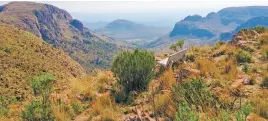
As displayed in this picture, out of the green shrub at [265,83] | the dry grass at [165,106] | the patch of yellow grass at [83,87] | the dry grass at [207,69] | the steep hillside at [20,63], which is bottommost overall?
the steep hillside at [20,63]

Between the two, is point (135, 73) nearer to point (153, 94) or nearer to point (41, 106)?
point (153, 94)

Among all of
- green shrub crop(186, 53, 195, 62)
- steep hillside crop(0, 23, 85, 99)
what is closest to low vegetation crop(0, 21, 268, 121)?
green shrub crop(186, 53, 195, 62)

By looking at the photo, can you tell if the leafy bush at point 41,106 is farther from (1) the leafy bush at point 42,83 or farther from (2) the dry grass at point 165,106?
(2) the dry grass at point 165,106

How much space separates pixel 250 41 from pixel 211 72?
590cm

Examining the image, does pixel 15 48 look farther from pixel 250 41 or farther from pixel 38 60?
pixel 250 41

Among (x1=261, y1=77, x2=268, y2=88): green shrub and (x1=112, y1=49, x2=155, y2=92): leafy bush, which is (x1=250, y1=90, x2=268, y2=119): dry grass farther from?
(x1=112, y1=49, x2=155, y2=92): leafy bush

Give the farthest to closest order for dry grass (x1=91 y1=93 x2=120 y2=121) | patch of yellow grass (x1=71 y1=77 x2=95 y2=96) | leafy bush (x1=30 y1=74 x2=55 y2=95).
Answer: patch of yellow grass (x1=71 y1=77 x2=95 y2=96), leafy bush (x1=30 y1=74 x2=55 y2=95), dry grass (x1=91 y1=93 x2=120 y2=121)

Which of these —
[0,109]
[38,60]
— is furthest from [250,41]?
[38,60]

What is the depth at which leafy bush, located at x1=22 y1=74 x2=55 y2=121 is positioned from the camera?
26.7ft

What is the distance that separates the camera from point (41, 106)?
27.6ft

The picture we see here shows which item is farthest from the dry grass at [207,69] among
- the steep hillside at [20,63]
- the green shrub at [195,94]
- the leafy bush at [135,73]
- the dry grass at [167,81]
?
the steep hillside at [20,63]

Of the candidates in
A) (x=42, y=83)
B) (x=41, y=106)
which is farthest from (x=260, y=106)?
(x=42, y=83)

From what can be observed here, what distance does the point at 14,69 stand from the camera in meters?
58.7

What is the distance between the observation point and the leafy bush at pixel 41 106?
321 inches
